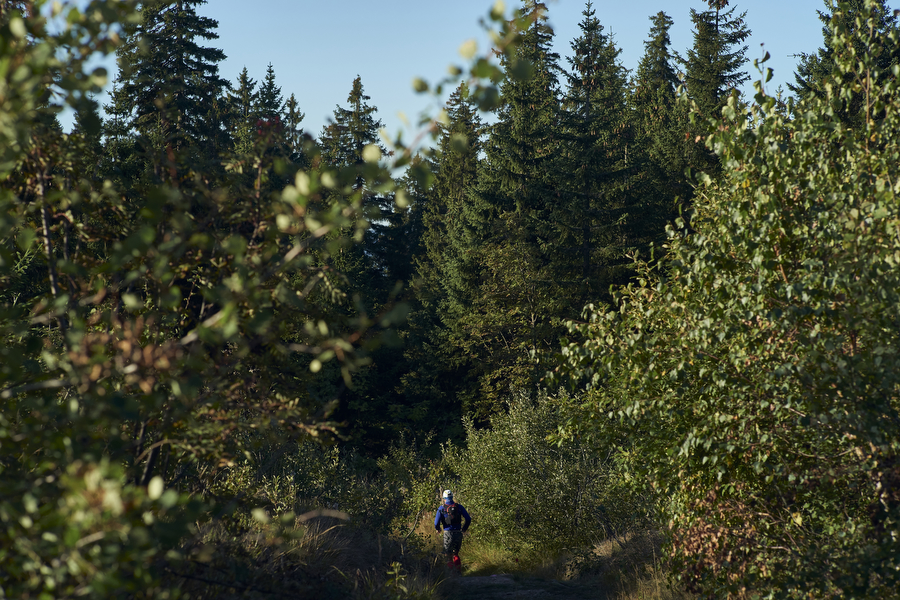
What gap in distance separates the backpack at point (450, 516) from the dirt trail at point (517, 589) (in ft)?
3.56

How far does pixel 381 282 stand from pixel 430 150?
39556mm

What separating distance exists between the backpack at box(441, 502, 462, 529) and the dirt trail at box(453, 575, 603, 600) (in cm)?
109

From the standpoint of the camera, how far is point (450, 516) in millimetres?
12641

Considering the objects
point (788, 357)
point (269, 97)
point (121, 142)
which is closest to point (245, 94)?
point (269, 97)

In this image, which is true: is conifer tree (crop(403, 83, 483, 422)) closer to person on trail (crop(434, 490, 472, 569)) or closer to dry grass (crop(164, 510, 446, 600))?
person on trail (crop(434, 490, 472, 569))

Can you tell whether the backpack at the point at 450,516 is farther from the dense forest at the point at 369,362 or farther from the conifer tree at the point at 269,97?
the conifer tree at the point at 269,97

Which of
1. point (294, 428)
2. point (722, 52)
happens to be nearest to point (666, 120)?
point (722, 52)

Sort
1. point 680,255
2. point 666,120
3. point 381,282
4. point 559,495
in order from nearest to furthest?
point 680,255, point 559,495, point 666,120, point 381,282

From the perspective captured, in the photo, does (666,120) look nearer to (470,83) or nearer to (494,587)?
(494,587)

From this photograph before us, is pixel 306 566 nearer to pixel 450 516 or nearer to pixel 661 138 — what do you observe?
pixel 450 516

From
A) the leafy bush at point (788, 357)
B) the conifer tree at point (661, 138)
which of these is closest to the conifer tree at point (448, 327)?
the conifer tree at point (661, 138)

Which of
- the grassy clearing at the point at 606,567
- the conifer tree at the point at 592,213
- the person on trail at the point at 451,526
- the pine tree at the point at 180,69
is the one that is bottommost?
the grassy clearing at the point at 606,567

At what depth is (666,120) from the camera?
38750 mm

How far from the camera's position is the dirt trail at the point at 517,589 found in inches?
411
